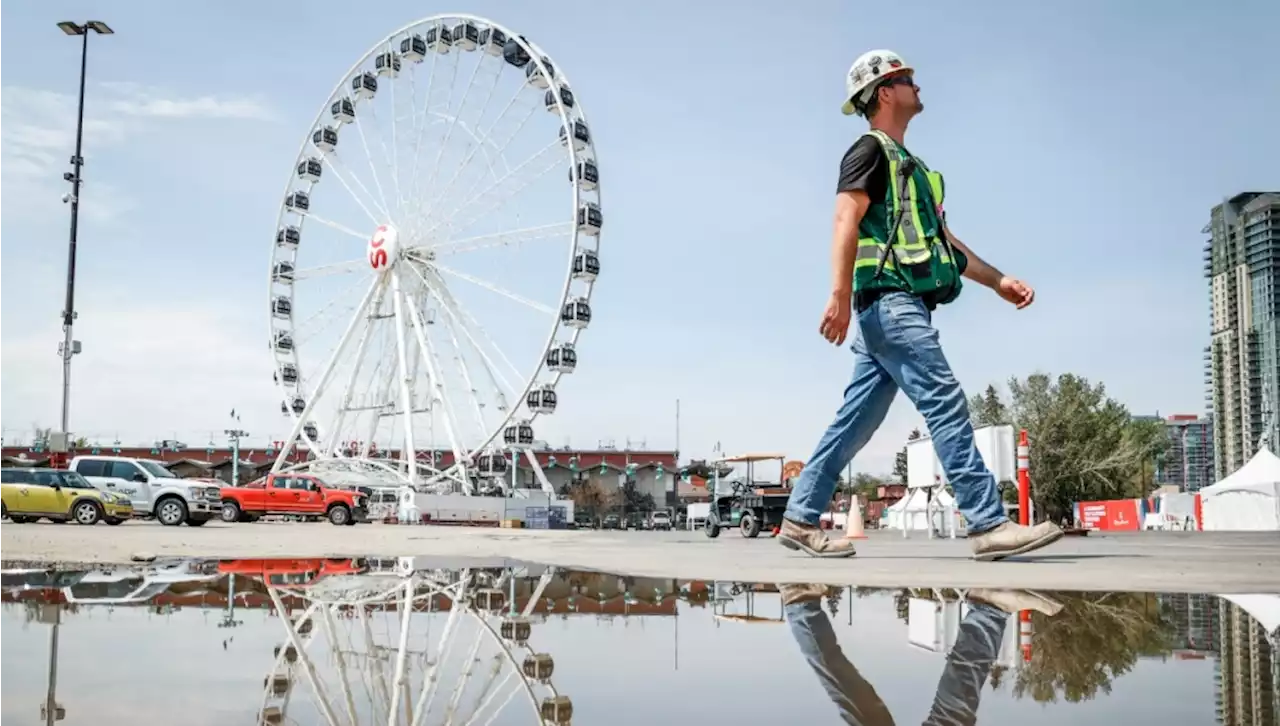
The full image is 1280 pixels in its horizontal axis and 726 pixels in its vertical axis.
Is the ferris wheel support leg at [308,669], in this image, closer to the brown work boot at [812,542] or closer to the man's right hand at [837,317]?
the man's right hand at [837,317]

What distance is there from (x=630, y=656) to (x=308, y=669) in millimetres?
830

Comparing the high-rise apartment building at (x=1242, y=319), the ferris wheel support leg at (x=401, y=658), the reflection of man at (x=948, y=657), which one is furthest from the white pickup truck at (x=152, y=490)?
the high-rise apartment building at (x=1242, y=319)

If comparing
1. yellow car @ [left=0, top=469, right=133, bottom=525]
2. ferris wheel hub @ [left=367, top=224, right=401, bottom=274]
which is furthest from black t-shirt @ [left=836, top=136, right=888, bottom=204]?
ferris wheel hub @ [left=367, top=224, right=401, bottom=274]

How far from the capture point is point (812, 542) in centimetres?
707

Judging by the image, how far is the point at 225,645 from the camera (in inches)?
128

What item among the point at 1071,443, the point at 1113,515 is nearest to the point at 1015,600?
the point at 1113,515

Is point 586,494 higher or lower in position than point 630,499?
higher

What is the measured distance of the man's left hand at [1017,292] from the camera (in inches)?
270

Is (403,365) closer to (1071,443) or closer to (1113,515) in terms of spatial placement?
(1113,515)

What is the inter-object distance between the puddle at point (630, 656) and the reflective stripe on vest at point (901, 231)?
2092 mm

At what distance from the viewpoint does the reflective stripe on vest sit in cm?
630

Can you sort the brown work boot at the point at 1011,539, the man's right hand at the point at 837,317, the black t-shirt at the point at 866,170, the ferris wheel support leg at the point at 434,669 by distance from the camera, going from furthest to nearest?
1. the black t-shirt at the point at 866,170
2. the brown work boot at the point at 1011,539
3. the man's right hand at the point at 837,317
4. the ferris wheel support leg at the point at 434,669

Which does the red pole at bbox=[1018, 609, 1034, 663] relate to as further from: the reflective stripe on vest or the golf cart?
the golf cart

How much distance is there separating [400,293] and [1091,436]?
128ft
